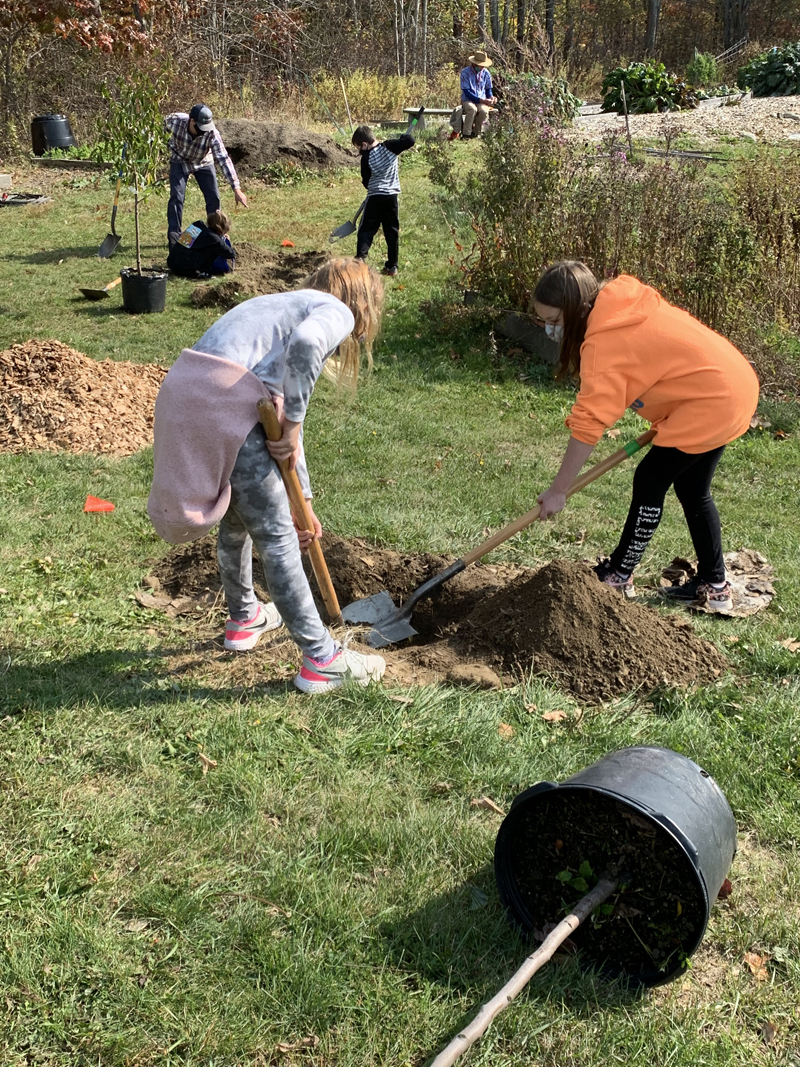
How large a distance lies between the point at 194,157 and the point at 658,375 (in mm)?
9418

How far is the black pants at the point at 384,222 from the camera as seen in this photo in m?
11.0

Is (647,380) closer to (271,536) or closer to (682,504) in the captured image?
(682,504)

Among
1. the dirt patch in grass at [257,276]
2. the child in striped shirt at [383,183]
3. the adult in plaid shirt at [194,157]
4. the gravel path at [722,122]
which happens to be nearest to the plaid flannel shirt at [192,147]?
the adult in plaid shirt at [194,157]

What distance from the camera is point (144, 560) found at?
16.2ft

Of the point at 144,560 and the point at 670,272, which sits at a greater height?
the point at 670,272

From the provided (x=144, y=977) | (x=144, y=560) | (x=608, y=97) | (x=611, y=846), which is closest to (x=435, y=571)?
(x=144, y=560)

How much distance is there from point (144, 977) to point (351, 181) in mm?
15278

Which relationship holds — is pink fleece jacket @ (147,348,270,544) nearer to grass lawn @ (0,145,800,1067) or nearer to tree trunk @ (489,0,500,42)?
grass lawn @ (0,145,800,1067)

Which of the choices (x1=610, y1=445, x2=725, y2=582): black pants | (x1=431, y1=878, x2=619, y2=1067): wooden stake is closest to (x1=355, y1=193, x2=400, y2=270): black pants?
(x1=610, y1=445, x2=725, y2=582): black pants

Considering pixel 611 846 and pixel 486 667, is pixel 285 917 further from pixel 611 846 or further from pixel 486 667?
pixel 486 667

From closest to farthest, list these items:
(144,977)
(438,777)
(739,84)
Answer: (144,977) < (438,777) < (739,84)

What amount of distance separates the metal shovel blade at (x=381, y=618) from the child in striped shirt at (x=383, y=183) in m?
7.41

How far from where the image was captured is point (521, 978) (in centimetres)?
228

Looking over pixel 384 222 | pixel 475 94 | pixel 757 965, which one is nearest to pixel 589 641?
pixel 757 965
